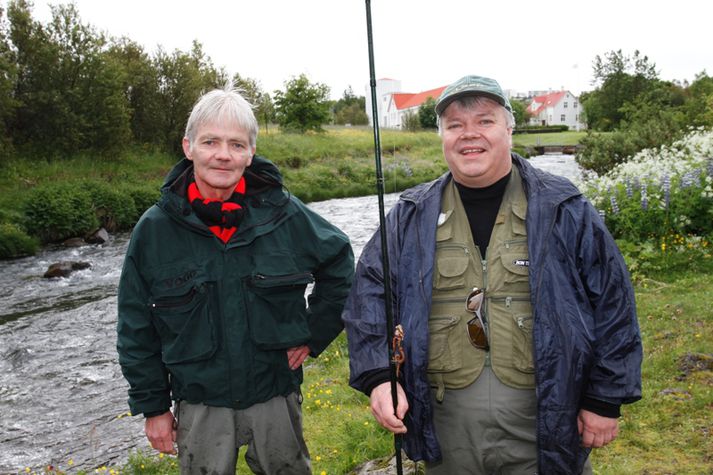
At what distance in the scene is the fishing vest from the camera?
2.53 metres

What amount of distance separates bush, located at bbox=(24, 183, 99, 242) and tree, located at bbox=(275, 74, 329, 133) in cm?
2936

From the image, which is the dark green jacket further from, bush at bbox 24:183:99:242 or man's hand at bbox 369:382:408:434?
bush at bbox 24:183:99:242

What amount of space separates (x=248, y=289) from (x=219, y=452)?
82 centimetres

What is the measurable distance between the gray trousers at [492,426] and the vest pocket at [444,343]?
0.12 meters

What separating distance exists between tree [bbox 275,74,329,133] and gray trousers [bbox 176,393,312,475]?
155 feet

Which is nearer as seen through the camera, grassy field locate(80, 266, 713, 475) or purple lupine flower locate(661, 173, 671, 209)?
grassy field locate(80, 266, 713, 475)

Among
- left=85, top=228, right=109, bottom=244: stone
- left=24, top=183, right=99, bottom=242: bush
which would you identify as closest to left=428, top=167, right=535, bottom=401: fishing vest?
left=85, top=228, right=109, bottom=244: stone

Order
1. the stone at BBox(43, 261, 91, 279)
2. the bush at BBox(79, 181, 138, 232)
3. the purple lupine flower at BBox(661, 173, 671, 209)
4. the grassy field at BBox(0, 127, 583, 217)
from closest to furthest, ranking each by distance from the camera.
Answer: the purple lupine flower at BBox(661, 173, 671, 209), the stone at BBox(43, 261, 91, 279), the bush at BBox(79, 181, 138, 232), the grassy field at BBox(0, 127, 583, 217)

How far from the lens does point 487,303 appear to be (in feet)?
8.48

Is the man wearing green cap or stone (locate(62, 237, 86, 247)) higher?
the man wearing green cap

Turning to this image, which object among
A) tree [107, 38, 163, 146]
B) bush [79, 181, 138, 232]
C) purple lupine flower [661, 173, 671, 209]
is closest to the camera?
purple lupine flower [661, 173, 671, 209]

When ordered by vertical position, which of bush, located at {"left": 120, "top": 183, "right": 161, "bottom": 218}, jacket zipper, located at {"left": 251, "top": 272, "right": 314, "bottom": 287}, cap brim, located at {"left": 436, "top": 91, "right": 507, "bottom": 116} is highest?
cap brim, located at {"left": 436, "top": 91, "right": 507, "bottom": 116}

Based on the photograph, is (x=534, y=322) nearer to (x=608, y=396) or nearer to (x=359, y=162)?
(x=608, y=396)

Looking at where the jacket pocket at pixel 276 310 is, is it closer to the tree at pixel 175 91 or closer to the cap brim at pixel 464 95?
the cap brim at pixel 464 95
